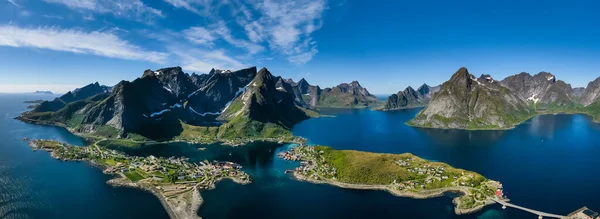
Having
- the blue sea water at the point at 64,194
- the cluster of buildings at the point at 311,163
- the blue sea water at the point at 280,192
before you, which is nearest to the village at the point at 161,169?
the blue sea water at the point at 280,192

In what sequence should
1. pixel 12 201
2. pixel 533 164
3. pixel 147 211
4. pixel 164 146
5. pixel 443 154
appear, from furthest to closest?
pixel 164 146 → pixel 443 154 → pixel 533 164 → pixel 12 201 → pixel 147 211

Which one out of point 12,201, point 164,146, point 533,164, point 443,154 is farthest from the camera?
point 164,146

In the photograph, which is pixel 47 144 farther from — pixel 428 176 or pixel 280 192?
pixel 428 176

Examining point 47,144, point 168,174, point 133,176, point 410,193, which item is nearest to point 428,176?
point 410,193

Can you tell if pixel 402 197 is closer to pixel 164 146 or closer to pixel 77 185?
pixel 77 185

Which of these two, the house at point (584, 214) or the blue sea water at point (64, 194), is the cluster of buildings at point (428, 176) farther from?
the blue sea water at point (64, 194)

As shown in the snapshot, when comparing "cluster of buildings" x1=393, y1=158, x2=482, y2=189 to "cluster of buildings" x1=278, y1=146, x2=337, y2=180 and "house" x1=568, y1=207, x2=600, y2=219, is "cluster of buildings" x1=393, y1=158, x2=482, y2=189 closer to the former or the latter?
"cluster of buildings" x1=278, y1=146, x2=337, y2=180

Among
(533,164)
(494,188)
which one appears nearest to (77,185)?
(494,188)

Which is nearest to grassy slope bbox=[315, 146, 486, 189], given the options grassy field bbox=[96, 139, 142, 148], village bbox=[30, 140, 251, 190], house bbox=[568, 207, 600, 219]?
house bbox=[568, 207, 600, 219]
